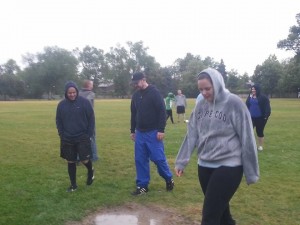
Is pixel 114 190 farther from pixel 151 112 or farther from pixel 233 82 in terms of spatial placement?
pixel 233 82

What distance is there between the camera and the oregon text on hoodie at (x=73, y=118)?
6.78 m

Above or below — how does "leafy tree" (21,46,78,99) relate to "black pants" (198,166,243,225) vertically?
above

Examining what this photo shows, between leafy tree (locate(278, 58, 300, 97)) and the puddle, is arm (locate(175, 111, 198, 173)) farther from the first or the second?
leafy tree (locate(278, 58, 300, 97))

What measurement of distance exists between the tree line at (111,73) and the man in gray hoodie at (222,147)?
277 feet

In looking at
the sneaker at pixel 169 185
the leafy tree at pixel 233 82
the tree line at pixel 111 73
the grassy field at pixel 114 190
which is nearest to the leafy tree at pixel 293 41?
the tree line at pixel 111 73

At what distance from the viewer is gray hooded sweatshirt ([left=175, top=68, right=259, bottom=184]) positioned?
12.5 ft

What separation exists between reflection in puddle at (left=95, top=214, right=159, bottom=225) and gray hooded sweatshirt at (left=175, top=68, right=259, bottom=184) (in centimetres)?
186

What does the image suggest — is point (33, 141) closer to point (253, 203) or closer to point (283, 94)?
point (253, 203)

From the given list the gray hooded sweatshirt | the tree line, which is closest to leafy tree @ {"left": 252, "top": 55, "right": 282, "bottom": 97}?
the tree line

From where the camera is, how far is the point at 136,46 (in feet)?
A: 395

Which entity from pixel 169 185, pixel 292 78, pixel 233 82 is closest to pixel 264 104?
pixel 169 185

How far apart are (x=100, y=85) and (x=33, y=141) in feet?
370

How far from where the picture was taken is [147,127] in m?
6.59

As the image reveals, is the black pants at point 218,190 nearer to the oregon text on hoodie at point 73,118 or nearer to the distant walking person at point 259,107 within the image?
the oregon text on hoodie at point 73,118
